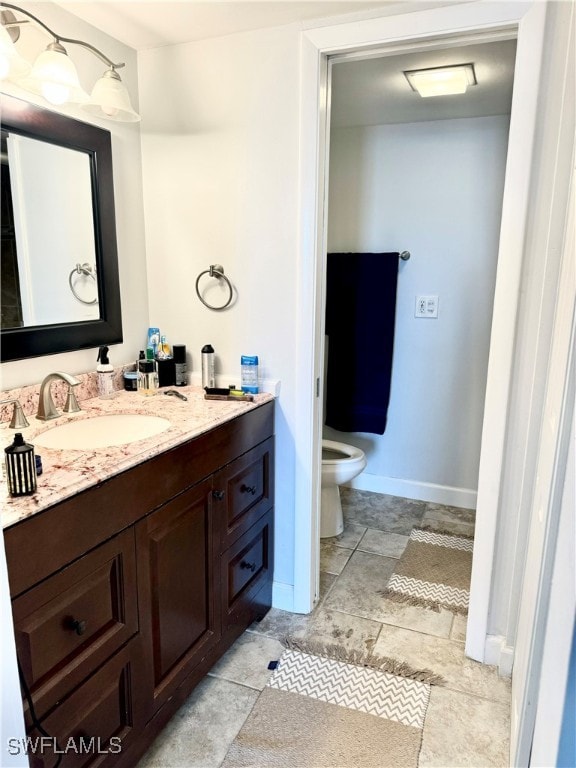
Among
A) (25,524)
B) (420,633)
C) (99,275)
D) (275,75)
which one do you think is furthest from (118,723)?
(275,75)

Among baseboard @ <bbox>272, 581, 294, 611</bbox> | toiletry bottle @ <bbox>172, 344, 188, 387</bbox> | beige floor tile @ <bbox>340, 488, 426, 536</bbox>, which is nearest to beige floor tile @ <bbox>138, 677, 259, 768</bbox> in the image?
baseboard @ <bbox>272, 581, 294, 611</bbox>

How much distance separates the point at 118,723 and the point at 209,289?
4.63ft

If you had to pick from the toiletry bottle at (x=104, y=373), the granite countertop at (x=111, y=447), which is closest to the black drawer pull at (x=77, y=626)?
the granite countertop at (x=111, y=447)

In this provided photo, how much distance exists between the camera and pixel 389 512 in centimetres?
298

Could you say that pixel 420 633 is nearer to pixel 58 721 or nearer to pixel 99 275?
pixel 58 721

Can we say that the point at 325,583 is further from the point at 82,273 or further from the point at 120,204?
the point at 120,204

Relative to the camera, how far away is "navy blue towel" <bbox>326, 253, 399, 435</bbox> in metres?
2.92

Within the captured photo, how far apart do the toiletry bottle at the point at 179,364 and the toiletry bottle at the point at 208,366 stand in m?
0.08

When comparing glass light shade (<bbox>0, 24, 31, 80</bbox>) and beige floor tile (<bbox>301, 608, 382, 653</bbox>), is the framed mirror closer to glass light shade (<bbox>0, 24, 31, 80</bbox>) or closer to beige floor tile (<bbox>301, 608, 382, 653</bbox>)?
glass light shade (<bbox>0, 24, 31, 80</bbox>)

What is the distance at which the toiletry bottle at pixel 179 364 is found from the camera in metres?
1.99

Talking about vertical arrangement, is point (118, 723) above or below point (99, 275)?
below

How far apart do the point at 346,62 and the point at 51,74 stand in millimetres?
979

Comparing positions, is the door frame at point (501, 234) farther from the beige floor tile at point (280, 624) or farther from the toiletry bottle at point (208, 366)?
the toiletry bottle at point (208, 366)

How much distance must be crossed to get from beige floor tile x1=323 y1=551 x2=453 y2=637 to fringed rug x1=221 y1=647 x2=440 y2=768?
25 cm
